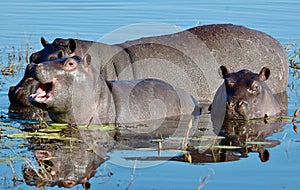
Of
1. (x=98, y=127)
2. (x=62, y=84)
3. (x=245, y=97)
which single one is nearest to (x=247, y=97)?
(x=245, y=97)

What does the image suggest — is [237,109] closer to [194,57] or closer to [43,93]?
[194,57]

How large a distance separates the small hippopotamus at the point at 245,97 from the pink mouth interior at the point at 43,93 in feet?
8.39

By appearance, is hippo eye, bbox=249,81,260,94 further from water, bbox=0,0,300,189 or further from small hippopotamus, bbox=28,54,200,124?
small hippopotamus, bbox=28,54,200,124

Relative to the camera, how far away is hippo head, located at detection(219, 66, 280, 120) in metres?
10.9

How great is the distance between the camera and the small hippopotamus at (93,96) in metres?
9.38

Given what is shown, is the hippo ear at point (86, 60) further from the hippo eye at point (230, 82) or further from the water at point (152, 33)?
the hippo eye at point (230, 82)

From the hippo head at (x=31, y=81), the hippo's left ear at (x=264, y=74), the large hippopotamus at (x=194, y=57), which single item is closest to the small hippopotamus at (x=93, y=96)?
the hippo's left ear at (x=264, y=74)

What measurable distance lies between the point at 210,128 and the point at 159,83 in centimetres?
112

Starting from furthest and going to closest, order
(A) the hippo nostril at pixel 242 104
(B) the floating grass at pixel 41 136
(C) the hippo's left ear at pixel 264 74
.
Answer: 1. (C) the hippo's left ear at pixel 264 74
2. (A) the hippo nostril at pixel 242 104
3. (B) the floating grass at pixel 41 136

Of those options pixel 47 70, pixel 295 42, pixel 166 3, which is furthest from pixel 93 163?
pixel 166 3

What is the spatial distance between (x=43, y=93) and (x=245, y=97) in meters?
2.79

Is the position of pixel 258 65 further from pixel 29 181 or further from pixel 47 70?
pixel 29 181

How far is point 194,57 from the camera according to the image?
13.2m

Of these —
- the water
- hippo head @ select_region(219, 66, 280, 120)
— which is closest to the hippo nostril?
hippo head @ select_region(219, 66, 280, 120)
